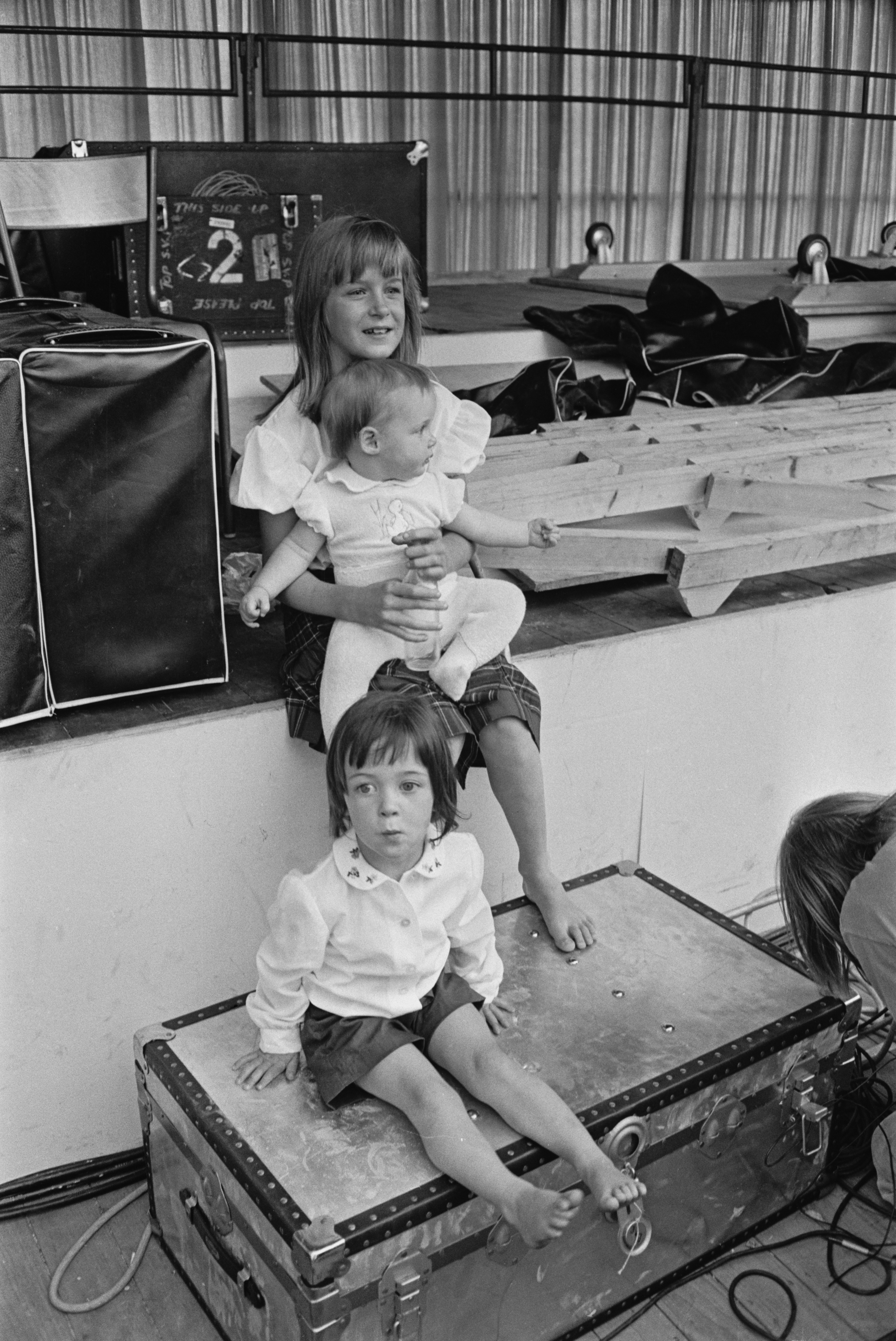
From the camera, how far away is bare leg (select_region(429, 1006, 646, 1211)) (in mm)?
1737

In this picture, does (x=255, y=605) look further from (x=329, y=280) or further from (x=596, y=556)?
(x=596, y=556)

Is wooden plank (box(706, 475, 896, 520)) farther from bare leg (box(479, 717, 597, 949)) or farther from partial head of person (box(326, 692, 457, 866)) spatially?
partial head of person (box(326, 692, 457, 866))

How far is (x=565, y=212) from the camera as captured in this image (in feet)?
33.7

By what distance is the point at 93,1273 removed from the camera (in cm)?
207

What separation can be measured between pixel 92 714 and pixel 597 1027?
3.16ft

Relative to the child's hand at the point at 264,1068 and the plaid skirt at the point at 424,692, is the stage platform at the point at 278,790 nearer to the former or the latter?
the plaid skirt at the point at 424,692

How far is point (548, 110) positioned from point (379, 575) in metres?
8.61

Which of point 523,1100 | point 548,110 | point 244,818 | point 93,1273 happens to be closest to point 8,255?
point 244,818

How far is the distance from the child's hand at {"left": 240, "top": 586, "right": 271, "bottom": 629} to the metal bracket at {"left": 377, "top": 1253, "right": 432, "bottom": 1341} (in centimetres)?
99

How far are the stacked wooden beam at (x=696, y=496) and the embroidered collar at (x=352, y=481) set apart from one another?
447 millimetres

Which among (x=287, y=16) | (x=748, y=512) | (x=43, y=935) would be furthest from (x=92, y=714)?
(x=287, y=16)

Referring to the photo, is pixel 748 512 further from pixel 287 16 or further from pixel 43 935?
pixel 287 16

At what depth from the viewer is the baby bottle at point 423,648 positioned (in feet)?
7.31

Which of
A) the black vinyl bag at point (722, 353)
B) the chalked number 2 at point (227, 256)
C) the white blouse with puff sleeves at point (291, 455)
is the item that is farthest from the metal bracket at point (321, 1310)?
the chalked number 2 at point (227, 256)
